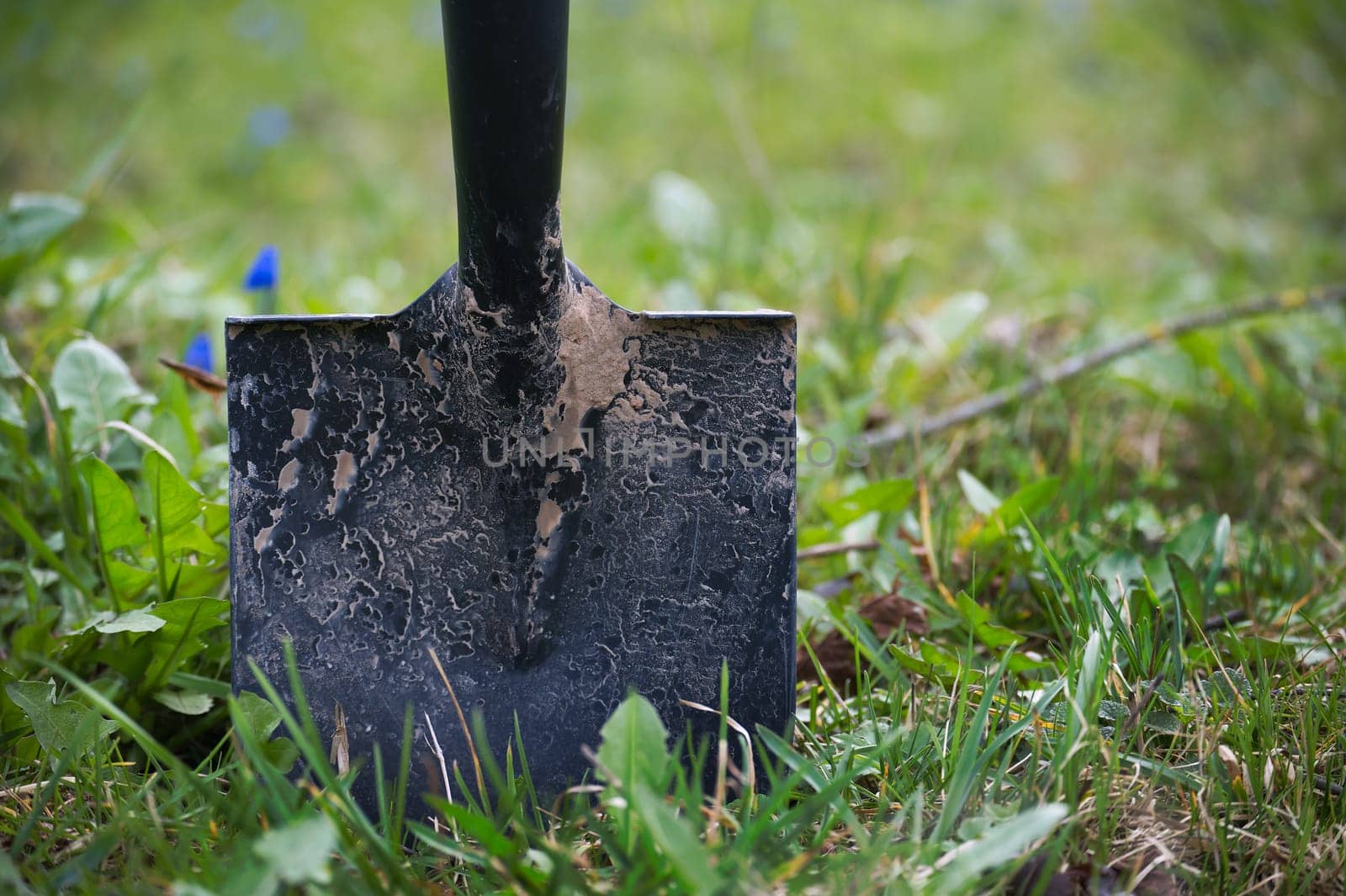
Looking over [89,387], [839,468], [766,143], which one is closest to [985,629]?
[839,468]

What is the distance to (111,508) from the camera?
101 centimetres

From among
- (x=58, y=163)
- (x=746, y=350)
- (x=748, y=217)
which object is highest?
(x=58, y=163)

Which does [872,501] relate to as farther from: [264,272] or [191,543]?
[264,272]

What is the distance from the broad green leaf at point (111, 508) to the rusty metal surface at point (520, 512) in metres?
0.16

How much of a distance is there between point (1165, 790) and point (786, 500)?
16.3 inches

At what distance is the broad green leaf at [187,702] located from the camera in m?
0.94

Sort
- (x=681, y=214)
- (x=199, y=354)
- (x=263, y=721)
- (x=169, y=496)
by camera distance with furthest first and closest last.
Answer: (x=681, y=214), (x=199, y=354), (x=169, y=496), (x=263, y=721)

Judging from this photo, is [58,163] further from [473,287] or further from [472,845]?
[472,845]

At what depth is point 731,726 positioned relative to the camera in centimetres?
93

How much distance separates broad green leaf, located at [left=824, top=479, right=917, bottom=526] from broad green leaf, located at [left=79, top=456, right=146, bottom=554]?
0.80m

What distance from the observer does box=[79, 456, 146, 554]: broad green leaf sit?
987mm

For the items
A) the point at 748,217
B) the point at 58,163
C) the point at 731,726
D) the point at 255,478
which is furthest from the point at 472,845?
the point at 58,163

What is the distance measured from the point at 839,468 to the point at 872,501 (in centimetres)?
28

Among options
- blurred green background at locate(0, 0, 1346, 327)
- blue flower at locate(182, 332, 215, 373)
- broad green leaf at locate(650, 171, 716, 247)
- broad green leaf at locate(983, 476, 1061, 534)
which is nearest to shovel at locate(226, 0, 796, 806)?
broad green leaf at locate(983, 476, 1061, 534)
